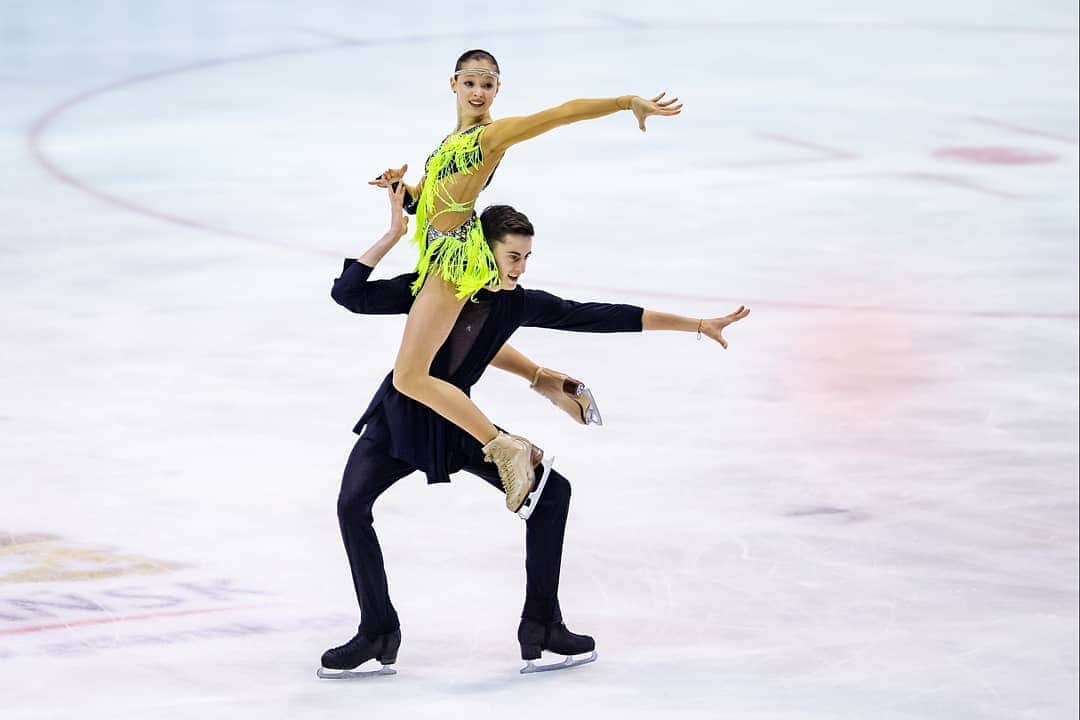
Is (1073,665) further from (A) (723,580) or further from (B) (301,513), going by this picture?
(B) (301,513)

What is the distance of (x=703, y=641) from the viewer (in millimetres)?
6859

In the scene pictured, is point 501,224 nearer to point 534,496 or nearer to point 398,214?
point 398,214

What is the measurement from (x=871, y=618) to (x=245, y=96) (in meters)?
10.1

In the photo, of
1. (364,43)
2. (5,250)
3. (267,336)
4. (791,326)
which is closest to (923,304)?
(791,326)

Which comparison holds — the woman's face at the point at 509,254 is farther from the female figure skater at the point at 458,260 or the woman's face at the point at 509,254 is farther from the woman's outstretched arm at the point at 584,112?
the woman's outstretched arm at the point at 584,112

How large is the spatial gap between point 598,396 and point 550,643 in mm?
3335

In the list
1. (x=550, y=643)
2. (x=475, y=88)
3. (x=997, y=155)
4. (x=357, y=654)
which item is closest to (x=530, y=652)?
(x=550, y=643)

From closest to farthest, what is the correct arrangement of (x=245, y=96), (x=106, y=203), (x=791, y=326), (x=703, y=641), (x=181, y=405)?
(x=703, y=641) → (x=181, y=405) → (x=791, y=326) → (x=106, y=203) → (x=245, y=96)

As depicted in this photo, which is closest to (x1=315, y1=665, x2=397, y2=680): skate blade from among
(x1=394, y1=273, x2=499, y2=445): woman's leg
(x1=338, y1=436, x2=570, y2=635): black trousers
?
(x1=338, y1=436, x2=570, y2=635): black trousers

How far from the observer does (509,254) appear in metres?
5.70

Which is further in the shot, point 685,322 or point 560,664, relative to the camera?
point 560,664

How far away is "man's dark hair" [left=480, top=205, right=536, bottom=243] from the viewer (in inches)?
225

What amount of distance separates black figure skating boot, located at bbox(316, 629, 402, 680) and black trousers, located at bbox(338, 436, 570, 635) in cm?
2

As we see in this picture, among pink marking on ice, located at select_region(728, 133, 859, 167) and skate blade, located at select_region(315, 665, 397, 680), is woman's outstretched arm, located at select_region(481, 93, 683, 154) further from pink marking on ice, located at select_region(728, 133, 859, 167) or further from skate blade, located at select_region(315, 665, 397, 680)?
pink marking on ice, located at select_region(728, 133, 859, 167)
